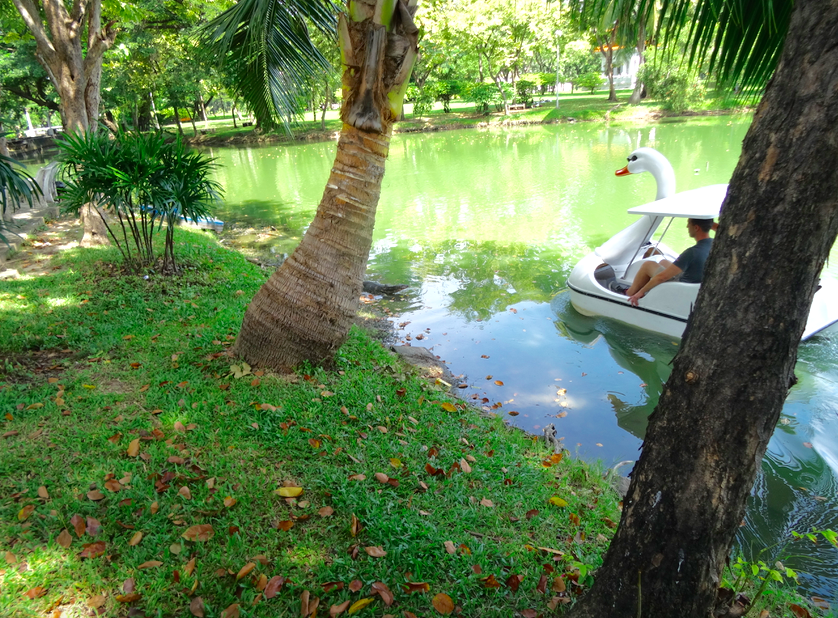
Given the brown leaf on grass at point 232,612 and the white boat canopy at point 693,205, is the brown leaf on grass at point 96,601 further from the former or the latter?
the white boat canopy at point 693,205

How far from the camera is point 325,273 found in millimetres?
4434

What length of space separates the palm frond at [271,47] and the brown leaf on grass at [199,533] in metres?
4.79

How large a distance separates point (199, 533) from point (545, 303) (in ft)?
20.5

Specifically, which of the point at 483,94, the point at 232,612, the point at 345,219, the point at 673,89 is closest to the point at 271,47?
the point at 345,219

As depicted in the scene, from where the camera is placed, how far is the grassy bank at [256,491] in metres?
2.51

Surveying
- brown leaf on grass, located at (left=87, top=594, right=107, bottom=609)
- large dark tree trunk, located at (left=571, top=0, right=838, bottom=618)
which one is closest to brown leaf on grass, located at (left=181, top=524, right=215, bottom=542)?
brown leaf on grass, located at (left=87, top=594, right=107, bottom=609)

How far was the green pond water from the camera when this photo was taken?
439 cm

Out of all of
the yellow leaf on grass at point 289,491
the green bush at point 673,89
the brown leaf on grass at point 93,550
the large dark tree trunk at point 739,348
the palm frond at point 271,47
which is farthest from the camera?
the green bush at point 673,89

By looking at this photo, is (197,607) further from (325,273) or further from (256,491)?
(325,273)

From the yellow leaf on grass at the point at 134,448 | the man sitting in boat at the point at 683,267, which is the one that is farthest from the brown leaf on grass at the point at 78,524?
the man sitting in boat at the point at 683,267

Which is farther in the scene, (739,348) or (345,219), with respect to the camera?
(345,219)

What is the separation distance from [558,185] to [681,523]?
1529 cm

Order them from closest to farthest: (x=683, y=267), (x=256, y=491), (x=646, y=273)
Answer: (x=256, y=491), (x=683, y=267), (x=646, y=273)

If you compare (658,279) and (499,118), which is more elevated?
(499,118)
